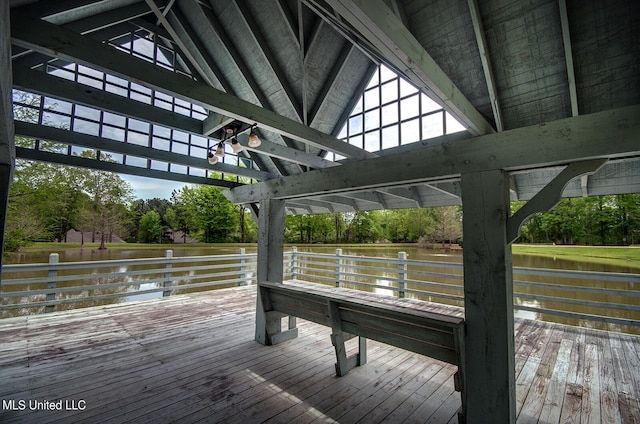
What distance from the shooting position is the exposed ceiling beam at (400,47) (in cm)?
118

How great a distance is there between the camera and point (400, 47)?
140 cm

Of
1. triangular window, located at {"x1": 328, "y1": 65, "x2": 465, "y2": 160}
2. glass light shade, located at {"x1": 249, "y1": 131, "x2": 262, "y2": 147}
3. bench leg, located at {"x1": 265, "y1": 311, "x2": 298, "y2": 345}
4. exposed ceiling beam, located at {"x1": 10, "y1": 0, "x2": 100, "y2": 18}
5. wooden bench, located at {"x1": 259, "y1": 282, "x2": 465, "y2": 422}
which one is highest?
exposed ceiling beam, located at {"x1": 10, "y1": 0, "x2": 100, "y2": 18}

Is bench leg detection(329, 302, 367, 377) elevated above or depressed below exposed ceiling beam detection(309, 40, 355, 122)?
below

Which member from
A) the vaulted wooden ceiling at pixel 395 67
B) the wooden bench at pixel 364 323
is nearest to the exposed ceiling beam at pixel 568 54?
the vaulted wooden ceiling at pixel 395 67

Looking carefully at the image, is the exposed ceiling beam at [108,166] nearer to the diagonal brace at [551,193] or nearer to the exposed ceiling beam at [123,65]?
the exposed ceiling beam at [123,65]

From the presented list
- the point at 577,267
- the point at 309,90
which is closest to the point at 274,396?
the point at 309,90

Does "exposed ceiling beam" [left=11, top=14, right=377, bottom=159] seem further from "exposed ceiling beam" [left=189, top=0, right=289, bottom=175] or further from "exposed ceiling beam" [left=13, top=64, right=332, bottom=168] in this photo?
"exposed ceiling beam" [left=189, top=0, right=289, bottom=175]

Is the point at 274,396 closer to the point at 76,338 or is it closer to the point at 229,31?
the point at 76,338

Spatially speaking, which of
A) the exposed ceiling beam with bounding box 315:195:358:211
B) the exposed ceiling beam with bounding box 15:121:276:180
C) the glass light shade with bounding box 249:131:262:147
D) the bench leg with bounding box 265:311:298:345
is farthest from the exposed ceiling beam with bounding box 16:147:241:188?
the bench leg with bounding box 265:311:298:345

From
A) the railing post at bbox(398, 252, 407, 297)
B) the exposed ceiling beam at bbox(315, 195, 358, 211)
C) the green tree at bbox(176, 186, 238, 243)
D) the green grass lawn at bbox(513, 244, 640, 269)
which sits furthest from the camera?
the green tree at bbox(176, 186, 238, 243)

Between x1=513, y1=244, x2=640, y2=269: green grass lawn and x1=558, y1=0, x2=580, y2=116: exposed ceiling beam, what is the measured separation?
63.3ft

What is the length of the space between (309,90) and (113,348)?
416cm

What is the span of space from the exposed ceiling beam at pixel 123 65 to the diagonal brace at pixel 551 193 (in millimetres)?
2085

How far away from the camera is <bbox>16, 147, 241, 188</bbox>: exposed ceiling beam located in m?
3.54
